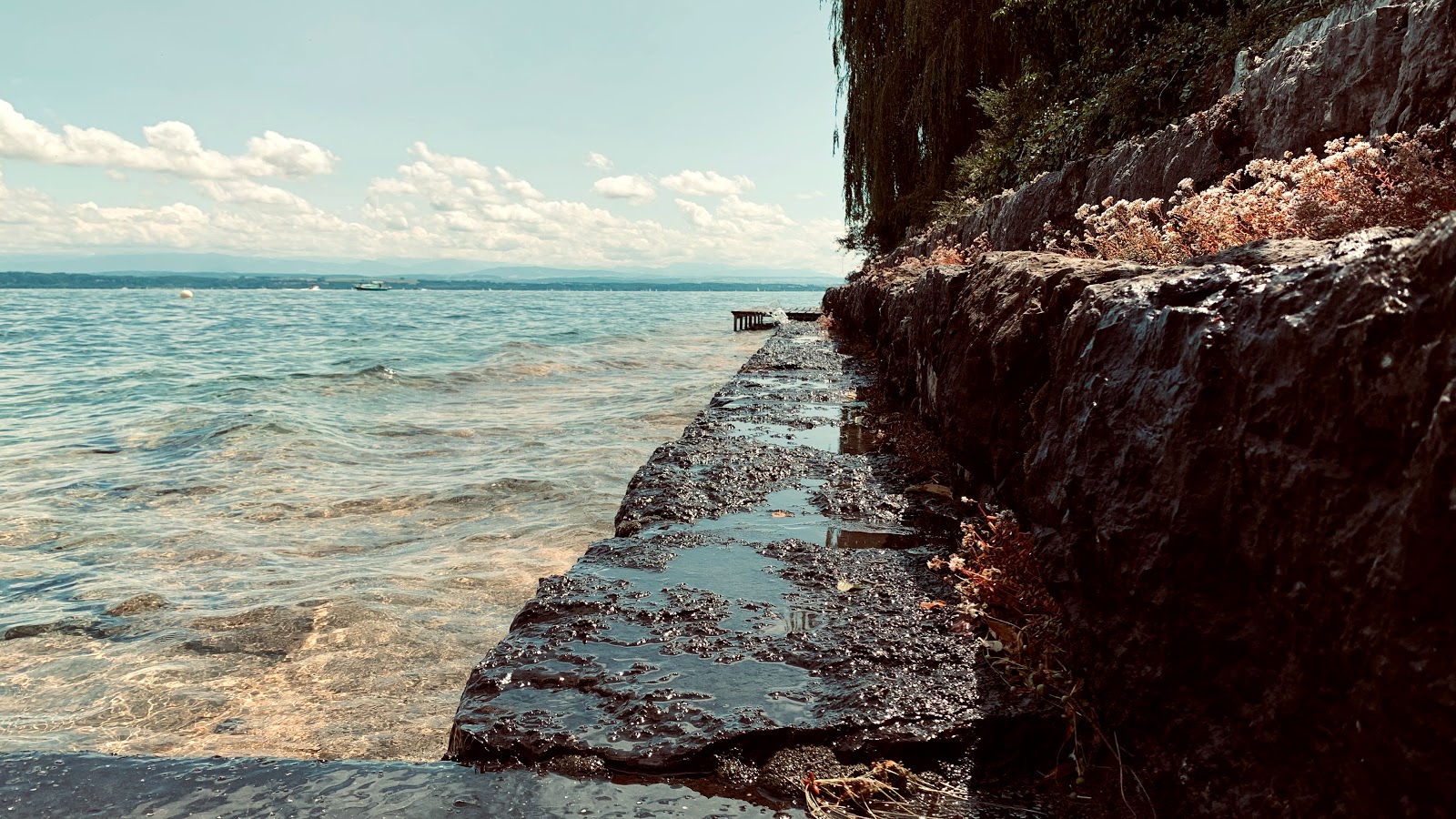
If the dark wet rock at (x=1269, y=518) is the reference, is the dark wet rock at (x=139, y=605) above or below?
below

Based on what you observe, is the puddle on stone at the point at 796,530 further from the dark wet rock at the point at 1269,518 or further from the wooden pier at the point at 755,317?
the wooden pier at the point at 755,317

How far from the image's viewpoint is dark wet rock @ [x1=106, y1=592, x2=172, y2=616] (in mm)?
5020

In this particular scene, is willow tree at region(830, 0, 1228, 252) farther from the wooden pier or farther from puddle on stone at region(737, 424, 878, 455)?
the wooden pier

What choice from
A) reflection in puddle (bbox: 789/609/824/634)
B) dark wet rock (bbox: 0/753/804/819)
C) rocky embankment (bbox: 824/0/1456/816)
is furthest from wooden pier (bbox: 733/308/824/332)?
dark wet rock (bbox: 0/753/804/819)

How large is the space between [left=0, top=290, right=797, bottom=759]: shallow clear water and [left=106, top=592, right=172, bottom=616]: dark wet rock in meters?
0.02

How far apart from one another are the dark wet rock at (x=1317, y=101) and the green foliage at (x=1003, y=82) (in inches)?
59.4

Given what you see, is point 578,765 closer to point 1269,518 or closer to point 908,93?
point 1269,518

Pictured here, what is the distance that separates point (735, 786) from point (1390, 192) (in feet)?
7.71

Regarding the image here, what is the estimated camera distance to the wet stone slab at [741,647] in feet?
6.79

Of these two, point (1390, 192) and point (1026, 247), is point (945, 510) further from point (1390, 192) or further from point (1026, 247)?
point (1026, 247)

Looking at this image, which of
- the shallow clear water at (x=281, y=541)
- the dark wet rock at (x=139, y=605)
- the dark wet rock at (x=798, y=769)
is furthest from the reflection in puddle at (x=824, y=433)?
the dark wet rock at (x=139, y=605)

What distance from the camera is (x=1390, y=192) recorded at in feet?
7.43

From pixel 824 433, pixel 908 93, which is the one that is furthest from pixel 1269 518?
pixel 908 93

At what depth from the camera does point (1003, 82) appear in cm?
1220
